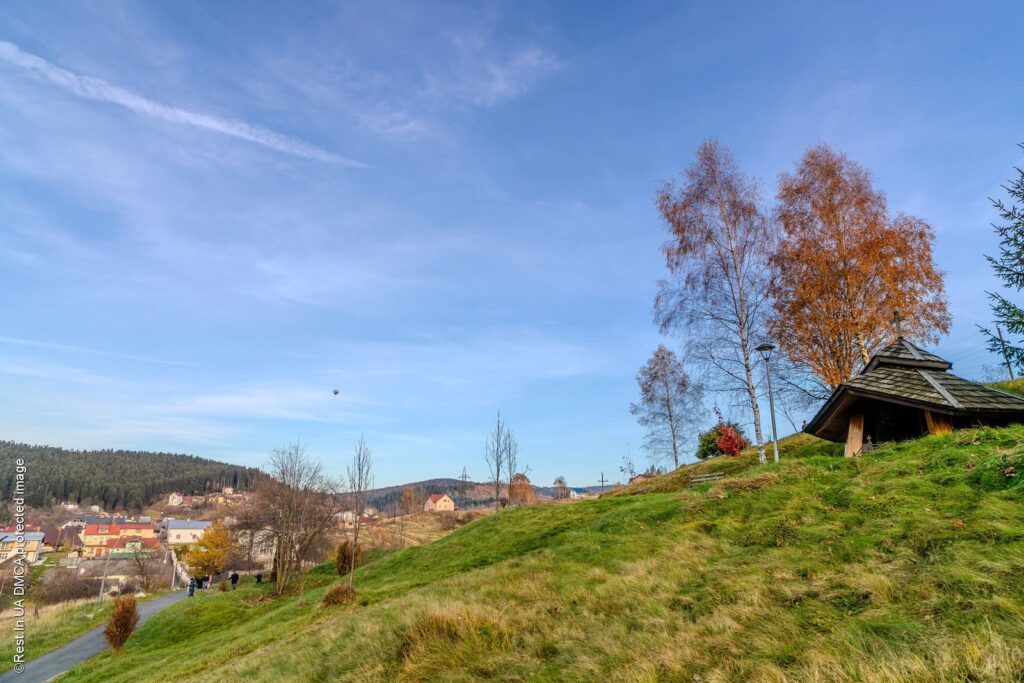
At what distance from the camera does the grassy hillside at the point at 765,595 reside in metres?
3.92

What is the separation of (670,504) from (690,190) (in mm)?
14034

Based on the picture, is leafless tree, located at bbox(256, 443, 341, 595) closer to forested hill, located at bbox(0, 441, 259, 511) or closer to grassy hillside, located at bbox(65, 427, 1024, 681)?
grassy hillside, located at bbox(65, 427, 1024, 681)

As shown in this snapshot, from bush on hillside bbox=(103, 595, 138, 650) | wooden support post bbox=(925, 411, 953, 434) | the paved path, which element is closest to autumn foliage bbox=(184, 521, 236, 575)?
the paved path

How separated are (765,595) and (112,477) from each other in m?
190

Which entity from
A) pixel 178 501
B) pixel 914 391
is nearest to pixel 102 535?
pixel 178 501

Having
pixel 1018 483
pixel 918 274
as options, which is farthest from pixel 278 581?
pixel 918 274

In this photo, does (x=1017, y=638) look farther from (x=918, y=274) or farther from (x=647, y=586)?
(x=918, y=274)

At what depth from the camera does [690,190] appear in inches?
833

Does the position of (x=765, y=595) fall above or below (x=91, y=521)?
above

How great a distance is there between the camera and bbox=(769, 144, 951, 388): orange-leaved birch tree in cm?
2048

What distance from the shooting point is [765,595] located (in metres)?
5.53

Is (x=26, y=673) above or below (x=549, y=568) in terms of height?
below

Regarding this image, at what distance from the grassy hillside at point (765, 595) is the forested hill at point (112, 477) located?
130 m

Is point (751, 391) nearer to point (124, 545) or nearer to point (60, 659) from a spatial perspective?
point (60, 659)
